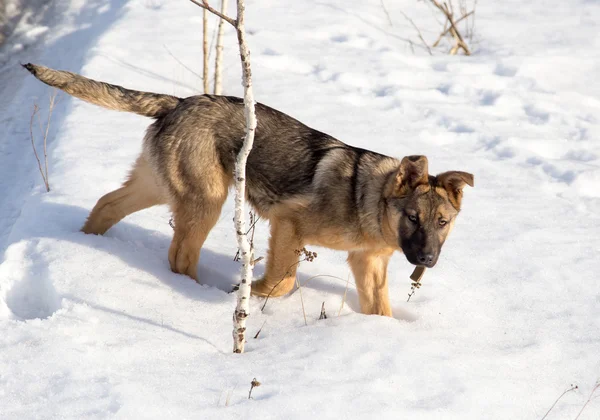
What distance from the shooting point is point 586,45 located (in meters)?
11.6

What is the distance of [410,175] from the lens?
17.9ft

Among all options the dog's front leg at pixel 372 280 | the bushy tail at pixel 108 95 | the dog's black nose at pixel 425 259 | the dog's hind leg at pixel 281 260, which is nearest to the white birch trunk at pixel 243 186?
the dog's hind leg at pixel 281 260

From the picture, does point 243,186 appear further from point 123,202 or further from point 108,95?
point 123,202

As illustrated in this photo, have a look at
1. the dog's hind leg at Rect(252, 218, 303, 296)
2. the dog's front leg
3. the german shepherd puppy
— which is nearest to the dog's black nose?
the german shepherd puppy

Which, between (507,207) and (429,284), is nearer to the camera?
(429,284)

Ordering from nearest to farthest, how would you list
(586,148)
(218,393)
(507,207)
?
(218,393), (507,207), (586,148)

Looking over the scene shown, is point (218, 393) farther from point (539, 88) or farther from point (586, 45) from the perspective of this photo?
point (586, 45)

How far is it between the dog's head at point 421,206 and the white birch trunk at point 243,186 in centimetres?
136

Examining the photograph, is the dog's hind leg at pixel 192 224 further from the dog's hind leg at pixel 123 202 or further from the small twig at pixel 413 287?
the small twig at pixel 413 287

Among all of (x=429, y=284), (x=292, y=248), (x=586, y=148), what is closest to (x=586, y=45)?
(x=586, y=148)

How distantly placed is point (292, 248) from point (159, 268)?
3.76ft

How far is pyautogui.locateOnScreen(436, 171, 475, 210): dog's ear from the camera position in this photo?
210 inches

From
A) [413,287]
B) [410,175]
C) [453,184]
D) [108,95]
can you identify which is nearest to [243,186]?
[410,175]

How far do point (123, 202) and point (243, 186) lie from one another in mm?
2266
